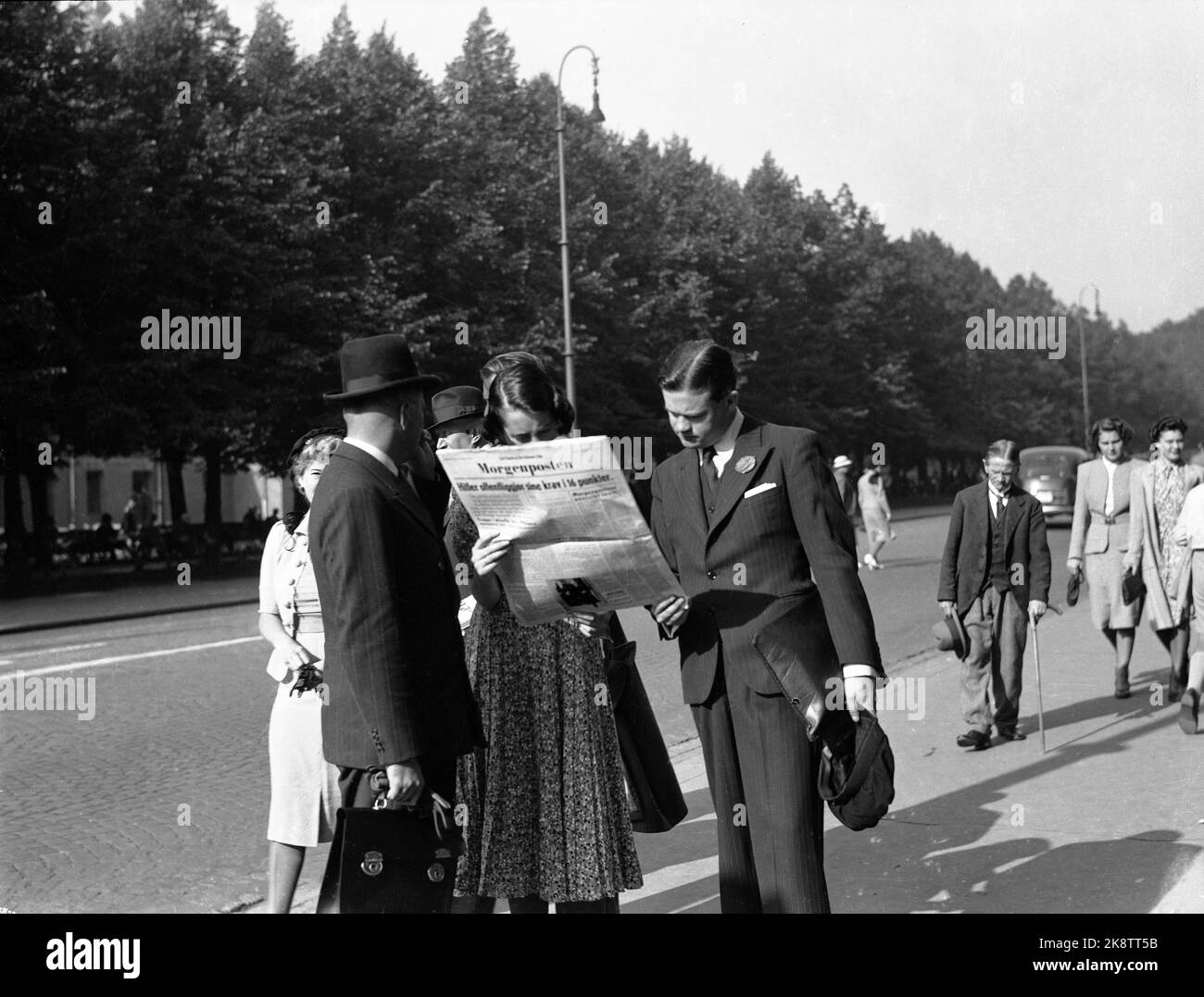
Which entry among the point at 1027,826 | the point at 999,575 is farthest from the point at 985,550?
the point at 1027,826

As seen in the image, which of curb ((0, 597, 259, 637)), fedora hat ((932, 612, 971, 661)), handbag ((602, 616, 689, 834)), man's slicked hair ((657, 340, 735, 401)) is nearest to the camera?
man's slicked hair ((657, 340, 735, 401))

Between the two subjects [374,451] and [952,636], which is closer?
[374,451]

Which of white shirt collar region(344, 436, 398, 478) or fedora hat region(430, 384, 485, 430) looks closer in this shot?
white shirt collar region(344, 436, 398, 478)

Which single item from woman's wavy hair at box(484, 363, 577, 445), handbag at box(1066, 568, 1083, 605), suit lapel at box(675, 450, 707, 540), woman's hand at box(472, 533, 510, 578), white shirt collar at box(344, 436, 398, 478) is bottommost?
handbag at box(1066, 568, 1083, 605)

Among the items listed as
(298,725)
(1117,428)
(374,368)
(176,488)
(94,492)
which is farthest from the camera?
(94,492)

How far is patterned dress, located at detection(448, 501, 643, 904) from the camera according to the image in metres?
4.18

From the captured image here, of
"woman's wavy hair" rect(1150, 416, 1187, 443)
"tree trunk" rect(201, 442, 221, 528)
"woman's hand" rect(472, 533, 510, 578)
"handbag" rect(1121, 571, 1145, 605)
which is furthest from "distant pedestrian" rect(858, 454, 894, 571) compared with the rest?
"woman's hand" rect(472, 533, 510, 578)

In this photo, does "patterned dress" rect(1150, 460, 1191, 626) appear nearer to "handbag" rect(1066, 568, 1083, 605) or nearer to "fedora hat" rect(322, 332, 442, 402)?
"handbag" rect(1066, 568, 1083, 605)

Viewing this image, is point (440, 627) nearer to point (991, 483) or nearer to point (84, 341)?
point (991, 483)

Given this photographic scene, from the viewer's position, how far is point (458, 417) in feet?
16.0

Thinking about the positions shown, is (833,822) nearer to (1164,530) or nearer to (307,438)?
(307,438)

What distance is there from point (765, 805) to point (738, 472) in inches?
36.8

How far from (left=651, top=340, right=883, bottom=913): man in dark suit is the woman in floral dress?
1.04 ft
